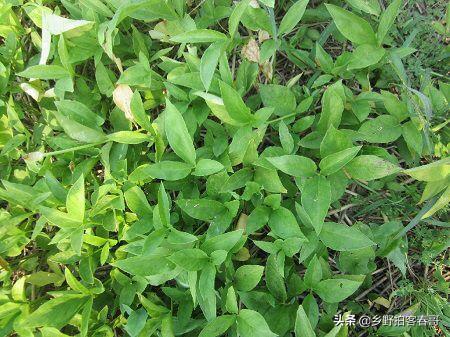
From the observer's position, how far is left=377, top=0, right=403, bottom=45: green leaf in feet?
4.21

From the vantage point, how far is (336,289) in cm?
123

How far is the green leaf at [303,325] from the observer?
113cm

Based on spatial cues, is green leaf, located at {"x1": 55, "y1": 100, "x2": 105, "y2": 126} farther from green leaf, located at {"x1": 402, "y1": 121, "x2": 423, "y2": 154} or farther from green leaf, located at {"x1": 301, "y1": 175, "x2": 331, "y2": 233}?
green leaf, located at {"x1": 402, "y1": 121, "x2": 423, "y2": 154}

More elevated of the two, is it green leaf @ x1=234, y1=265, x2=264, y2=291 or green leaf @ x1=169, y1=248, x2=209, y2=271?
green leaf @ x1=169, y1=248, x2=209, y2=271

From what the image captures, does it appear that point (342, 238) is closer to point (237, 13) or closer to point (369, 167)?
point (369, 167)

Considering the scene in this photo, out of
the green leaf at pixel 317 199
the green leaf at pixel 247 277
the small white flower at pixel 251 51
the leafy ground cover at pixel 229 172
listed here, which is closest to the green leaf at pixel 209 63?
the leafy ground cover at pixel 229 172

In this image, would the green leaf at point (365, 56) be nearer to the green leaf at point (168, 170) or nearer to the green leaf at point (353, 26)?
the green leaf at point (353, 26)

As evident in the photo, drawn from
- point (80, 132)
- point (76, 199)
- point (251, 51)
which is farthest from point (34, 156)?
point (251, 51)

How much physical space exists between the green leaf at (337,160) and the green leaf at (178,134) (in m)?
0.33

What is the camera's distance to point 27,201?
1368mm

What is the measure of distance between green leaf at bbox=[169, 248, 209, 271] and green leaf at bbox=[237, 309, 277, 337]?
160 millimetres

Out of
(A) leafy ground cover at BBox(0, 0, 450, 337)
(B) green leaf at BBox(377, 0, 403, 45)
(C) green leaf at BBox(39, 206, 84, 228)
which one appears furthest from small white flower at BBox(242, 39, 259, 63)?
(C) green leaf at BBox(39, 206, 84, 228)

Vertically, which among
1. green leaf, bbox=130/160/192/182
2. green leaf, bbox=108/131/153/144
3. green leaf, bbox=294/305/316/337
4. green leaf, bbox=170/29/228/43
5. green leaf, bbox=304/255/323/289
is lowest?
green leaf, bbox=294/305/316/337

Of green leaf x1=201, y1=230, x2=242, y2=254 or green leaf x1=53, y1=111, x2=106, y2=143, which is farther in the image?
green leaf x1=53, y1=111, x2=106, y2=143
